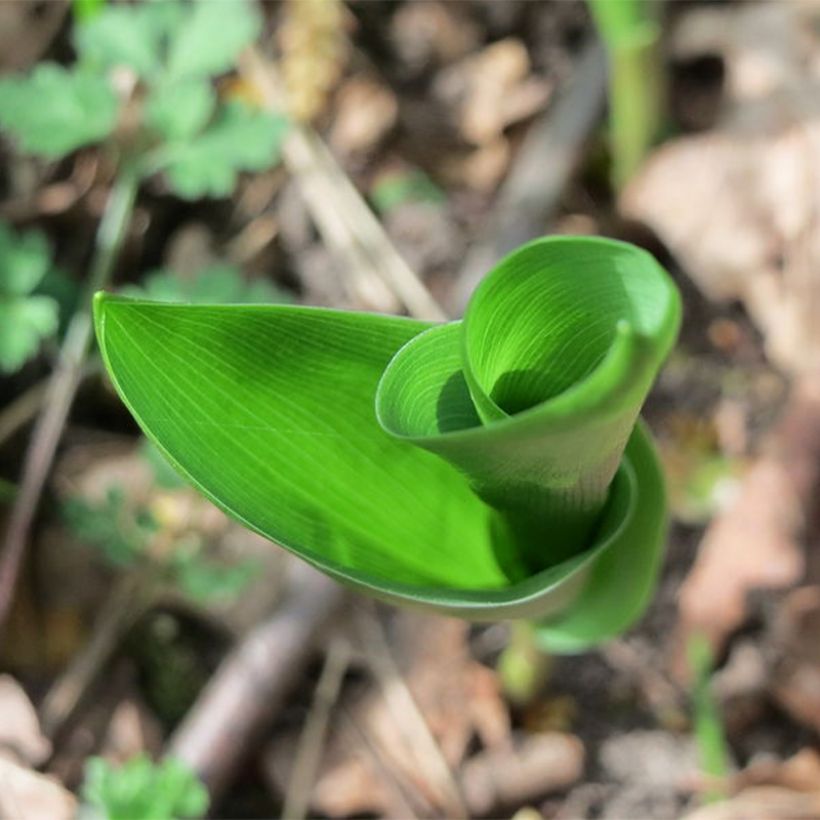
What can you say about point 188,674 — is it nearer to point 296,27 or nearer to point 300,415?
point 300,415

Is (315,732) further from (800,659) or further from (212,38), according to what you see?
(212,38)

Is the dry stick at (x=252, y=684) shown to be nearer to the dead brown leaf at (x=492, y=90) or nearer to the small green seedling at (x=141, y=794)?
the small green seedling at (x=141, y=794)

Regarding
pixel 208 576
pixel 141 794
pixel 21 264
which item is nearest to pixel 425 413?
pixel 141 794

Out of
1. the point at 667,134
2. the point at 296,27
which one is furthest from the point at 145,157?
the point at 667,134

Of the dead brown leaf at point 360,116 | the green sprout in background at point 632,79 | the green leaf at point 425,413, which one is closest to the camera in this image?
the green leaf at point 425,413

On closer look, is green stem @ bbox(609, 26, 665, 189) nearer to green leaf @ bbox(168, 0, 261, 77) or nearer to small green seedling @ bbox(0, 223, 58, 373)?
green leaf @ bbox(168, 0, 261, 77)

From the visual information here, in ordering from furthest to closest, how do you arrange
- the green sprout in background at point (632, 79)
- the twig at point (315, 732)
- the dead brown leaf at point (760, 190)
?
the dead brown leaf at point (760, 190) < the green sprout in background at point (632, 79) < the twig at point (315, 732)

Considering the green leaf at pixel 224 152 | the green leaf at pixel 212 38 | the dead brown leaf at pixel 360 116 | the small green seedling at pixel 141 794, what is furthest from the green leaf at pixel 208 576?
the dead brown leaf at pixel 360 116

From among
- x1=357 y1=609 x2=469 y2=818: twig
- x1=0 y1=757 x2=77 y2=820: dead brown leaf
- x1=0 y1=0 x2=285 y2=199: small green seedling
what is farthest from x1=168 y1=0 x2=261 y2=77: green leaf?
x1=0 y1=757 x2=77 y2=820: dead brown leaf
